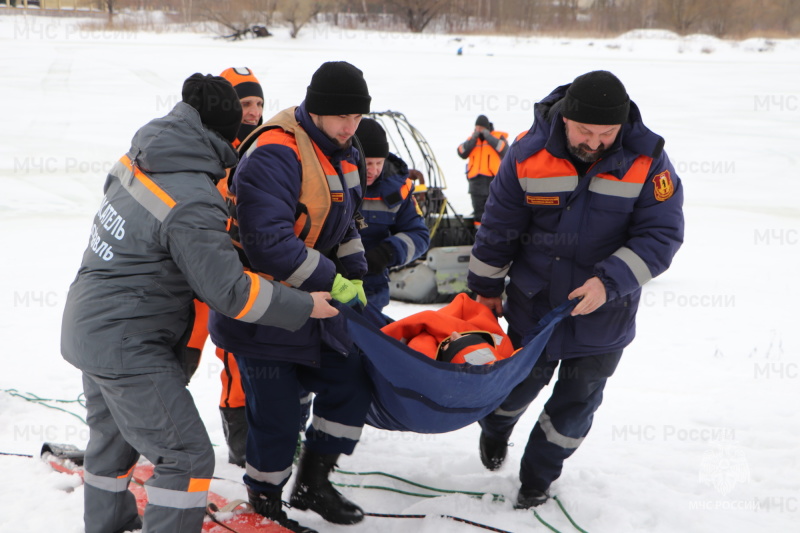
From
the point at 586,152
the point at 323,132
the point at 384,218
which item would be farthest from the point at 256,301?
the point at 384,218

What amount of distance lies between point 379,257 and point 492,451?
95 cm

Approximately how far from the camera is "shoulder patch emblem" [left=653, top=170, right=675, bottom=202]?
239cm

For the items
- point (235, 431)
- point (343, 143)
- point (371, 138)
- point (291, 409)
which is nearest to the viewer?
point (343, 143)

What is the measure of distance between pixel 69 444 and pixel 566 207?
2.20m

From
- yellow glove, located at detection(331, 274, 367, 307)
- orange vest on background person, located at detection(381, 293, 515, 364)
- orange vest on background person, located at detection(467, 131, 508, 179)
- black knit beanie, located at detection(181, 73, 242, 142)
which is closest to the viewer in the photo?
black knit beanie, located at detection(181, 73, 242, 142)

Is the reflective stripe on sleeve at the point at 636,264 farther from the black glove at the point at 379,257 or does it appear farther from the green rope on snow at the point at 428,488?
the black glove at the point at 379,257

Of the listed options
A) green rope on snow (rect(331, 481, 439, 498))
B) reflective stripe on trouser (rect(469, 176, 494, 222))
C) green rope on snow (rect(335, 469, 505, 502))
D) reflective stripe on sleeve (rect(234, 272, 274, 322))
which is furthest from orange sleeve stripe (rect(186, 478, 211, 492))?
reflective stripe on trouser (rect(469, 176, 494, 222))

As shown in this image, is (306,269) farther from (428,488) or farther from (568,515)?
(568,515)

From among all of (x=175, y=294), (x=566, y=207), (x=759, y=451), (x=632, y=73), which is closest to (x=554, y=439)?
(x=566, y=207)

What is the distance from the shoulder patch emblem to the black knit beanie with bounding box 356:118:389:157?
→ 1221 millimetres

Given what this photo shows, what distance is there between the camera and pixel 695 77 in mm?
20812

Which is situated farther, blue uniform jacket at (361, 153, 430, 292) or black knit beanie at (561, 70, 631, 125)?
blue uniform jacket at (361, 153, 430, 292)

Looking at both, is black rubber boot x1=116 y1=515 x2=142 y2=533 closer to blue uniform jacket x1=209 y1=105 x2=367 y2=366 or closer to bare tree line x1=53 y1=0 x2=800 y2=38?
blue uniform jacket x1=209 y1=105 x2=367 y2=366

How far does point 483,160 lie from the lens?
24.7 feet
